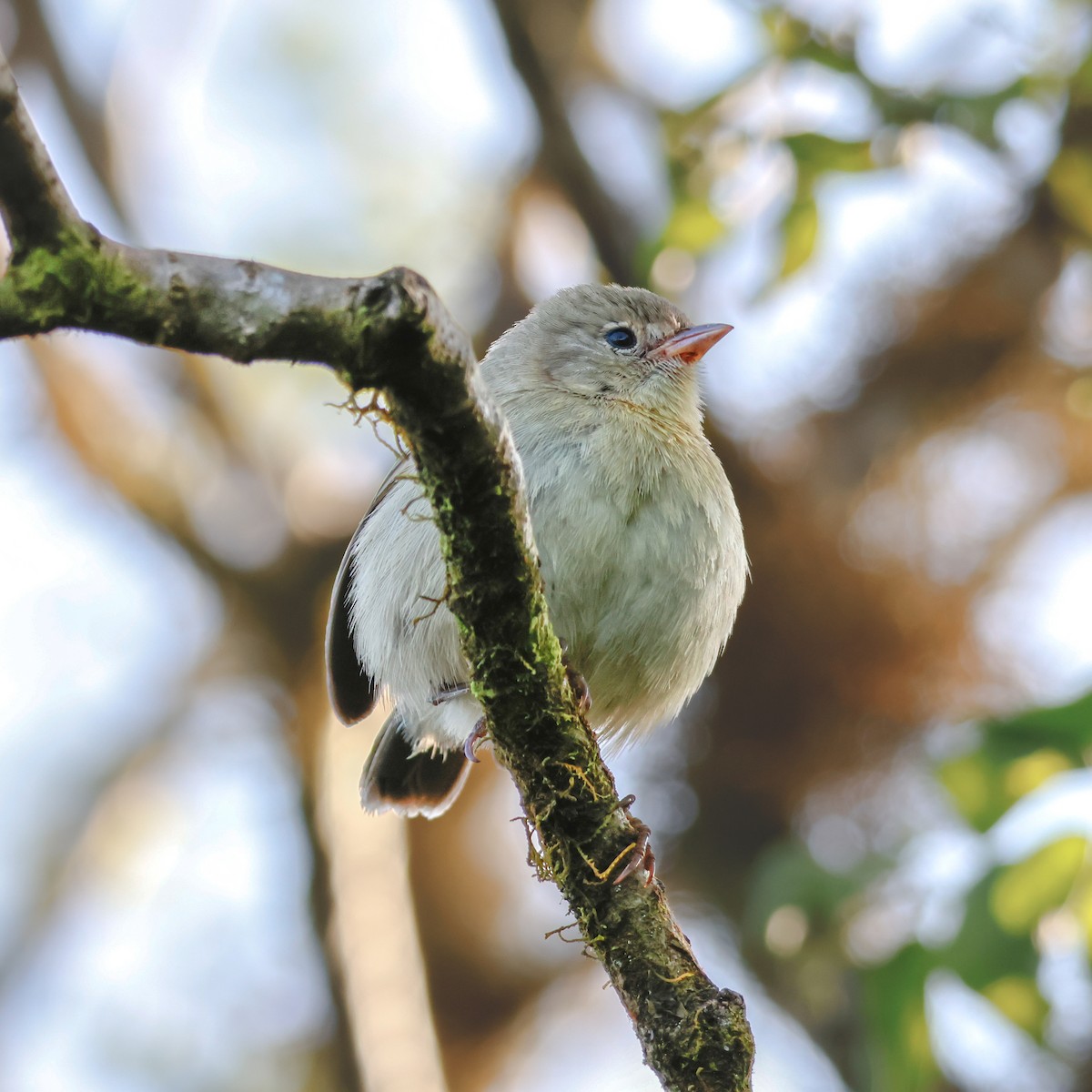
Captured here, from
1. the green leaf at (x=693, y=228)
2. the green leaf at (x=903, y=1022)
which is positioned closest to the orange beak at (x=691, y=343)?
the green leaf at (x=693, y=228)

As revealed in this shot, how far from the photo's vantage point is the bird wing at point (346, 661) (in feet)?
15.5

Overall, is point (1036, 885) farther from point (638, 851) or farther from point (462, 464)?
point (462, 464)

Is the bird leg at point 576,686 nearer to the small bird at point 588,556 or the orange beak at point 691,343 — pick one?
the small bird at point 588,556

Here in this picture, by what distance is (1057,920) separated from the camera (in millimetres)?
4082

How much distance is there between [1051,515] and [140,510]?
5.01 m

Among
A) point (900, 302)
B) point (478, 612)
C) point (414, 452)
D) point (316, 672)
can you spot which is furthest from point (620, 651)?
point (900, 302)

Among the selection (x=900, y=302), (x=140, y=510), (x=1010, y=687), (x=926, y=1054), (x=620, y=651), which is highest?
(x=140, y=510)

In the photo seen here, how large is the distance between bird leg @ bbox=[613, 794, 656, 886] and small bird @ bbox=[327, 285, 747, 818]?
1.40ft

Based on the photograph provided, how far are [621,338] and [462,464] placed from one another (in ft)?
8.45

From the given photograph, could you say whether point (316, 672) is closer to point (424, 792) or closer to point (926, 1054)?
point (424, 792)

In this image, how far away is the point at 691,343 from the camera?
192 inches

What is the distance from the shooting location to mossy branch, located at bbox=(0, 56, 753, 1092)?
6.41ft

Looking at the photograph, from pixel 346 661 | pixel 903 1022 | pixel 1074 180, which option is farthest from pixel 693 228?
pixel 903 1022

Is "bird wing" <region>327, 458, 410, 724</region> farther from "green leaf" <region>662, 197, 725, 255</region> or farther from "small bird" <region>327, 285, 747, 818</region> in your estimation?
"green leaf" <region>662, 197, 725, 255</region>
